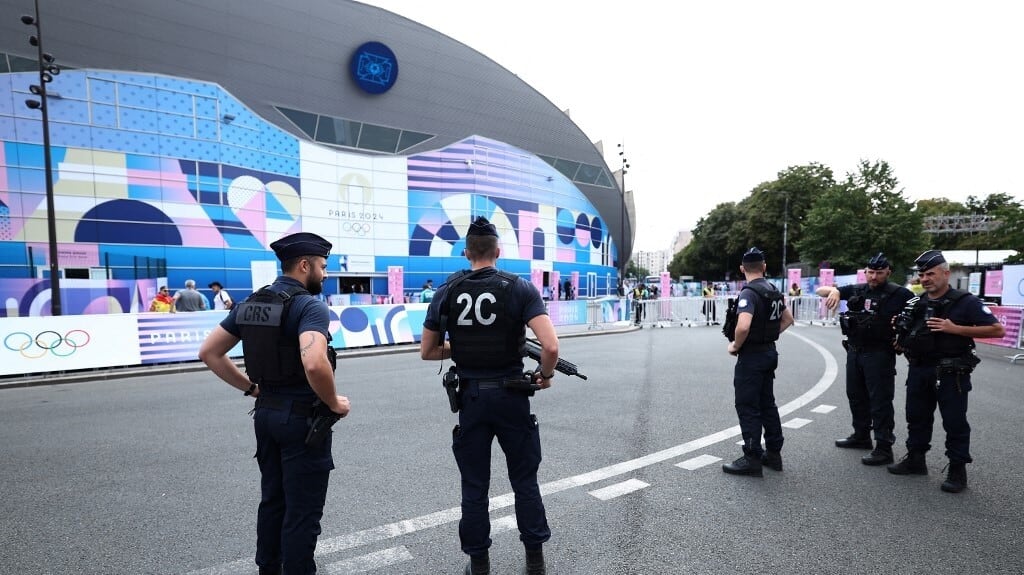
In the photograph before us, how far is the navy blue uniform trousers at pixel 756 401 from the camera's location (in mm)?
4223

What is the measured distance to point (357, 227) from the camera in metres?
27.0

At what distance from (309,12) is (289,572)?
103ft

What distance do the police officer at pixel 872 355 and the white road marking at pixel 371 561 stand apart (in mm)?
4226

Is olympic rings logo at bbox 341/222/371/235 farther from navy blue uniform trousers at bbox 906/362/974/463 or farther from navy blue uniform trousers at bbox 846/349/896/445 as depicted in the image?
navy blue uniform trousers at bbox 906/362/974/463

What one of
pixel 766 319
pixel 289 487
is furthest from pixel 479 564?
pixel 766 319

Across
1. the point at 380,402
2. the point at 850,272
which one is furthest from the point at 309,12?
the point at 850,272

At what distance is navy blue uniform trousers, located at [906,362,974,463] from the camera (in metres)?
3.92

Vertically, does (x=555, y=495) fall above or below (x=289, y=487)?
below

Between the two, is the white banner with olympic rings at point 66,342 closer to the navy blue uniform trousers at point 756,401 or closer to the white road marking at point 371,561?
the white road marking at point 371,561

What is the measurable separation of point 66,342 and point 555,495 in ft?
34.9

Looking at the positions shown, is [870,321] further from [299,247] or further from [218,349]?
[218,349]

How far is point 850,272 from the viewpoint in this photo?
3869 centimetres

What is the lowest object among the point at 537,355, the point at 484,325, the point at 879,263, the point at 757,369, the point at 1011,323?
the point at 1011,323

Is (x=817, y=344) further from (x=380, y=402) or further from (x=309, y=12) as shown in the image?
(x=309, y=12)
